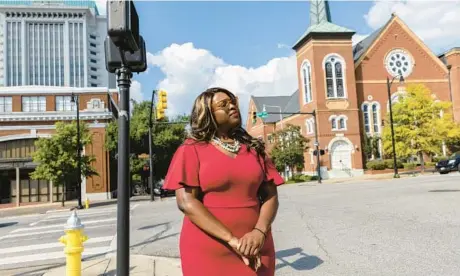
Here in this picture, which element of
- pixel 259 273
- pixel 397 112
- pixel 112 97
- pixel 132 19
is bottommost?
pixel 259 273

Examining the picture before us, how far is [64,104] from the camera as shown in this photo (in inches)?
1423

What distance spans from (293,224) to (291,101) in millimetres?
54099

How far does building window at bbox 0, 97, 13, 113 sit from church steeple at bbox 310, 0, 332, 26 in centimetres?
3400

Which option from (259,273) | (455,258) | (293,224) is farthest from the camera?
(293,224)

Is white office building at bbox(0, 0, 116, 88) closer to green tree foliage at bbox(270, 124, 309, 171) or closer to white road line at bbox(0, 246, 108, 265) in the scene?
green tree foliage at bbox(270, 124, 309, 171)

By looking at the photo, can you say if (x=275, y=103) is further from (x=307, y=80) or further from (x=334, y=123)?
(x=334, y=123)

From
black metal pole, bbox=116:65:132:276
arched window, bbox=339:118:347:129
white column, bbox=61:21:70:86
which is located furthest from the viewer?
white column, bbox=61:21:70:86

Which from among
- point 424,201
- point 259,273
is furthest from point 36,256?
point 424,201

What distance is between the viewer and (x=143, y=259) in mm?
7211

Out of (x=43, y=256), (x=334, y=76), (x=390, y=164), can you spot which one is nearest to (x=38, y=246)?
(x=43, y=256)

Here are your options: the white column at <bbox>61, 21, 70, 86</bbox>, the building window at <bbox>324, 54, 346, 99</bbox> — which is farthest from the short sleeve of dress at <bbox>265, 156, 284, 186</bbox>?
the white column at <bbox>61, 21, 70, 86</bbox>

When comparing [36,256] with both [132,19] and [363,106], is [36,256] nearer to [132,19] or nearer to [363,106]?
[132,19]

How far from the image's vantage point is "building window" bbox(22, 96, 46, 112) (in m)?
35.5

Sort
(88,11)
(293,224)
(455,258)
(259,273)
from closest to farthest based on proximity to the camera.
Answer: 1. (259,273)
2. (455,258)
3. (293,224)
4. (88,11)
